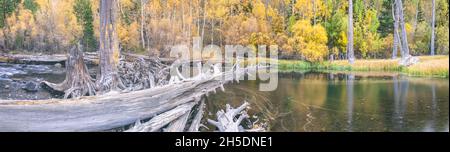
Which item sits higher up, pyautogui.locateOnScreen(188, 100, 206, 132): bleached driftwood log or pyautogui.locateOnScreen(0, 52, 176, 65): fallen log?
pyautogui.locateOnScreen(0, 52, 176, 65): fallen log

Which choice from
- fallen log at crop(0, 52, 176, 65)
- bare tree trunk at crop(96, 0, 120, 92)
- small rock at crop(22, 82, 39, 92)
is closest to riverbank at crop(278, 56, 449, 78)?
fallen log at crop(0, 52, 176, 65)

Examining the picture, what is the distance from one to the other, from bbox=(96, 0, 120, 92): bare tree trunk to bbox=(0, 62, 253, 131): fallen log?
11 centimetres

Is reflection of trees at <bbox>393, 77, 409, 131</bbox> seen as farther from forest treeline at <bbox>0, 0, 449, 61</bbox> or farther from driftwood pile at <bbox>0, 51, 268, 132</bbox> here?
driftwood pile at <bbox>0, 51, 268, 132</bbox>

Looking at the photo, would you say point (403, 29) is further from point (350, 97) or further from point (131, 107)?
point (131, 107)

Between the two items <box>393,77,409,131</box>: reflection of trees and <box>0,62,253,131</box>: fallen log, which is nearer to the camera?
<box>393,77,409,131</box>: reflection of trees

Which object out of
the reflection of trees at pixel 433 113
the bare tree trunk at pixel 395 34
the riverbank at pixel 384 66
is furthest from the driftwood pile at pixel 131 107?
the reflection of trees at pixel 433 113

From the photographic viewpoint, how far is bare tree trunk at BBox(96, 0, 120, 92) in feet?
13.8

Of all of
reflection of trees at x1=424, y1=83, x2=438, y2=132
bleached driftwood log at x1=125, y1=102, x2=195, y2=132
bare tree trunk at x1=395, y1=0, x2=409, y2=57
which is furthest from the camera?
bare tree trunk at x1=395, y1=0, x2=409, y2=57

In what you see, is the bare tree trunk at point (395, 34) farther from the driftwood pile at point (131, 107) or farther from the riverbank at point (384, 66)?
the driftwood pile at point (131, 107)

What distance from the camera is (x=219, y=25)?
→ 4270mm

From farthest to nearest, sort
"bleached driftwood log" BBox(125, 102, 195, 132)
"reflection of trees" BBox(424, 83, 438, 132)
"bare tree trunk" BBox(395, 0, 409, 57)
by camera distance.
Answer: "bare tree trunk" BBox(395, 0, 409, 57)
"bleached driftwood log" BBox(125, 102, 195, 132)
"reflection of trees" BBox(424, 83, 438, 132)

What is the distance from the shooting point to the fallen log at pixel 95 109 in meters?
4.03
